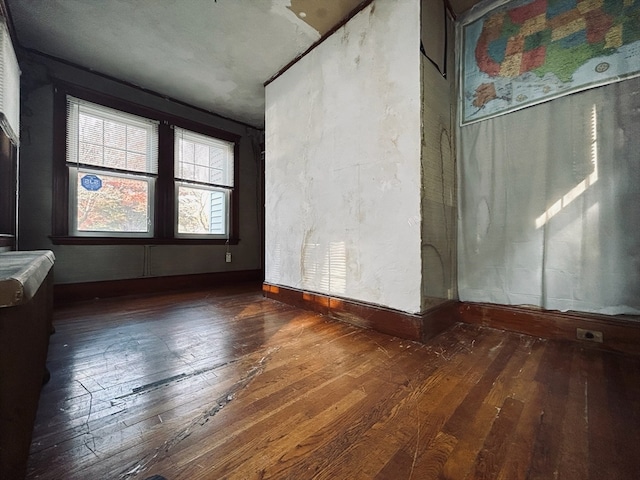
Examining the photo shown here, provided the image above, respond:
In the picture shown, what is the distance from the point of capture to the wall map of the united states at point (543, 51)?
1577 mm

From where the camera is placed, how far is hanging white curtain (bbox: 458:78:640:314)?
1.56 metres

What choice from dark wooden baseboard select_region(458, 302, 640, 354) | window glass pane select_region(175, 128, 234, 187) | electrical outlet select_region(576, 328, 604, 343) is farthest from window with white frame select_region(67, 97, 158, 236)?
electrical outlet select_region(576, 328, 604, 343)

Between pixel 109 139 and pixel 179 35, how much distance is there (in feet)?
5.11

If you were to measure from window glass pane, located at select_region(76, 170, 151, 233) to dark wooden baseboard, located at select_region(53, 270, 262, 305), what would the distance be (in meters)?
0.65

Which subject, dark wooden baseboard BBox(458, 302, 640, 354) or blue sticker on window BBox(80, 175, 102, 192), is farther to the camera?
blue sticker on window BBox(80, 175, 102, 192)

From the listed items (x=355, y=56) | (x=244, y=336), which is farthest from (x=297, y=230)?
(x=355, y=56)

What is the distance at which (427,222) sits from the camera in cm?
182

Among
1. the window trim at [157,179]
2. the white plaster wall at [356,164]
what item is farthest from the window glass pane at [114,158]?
the white plaster wall at [356,164]

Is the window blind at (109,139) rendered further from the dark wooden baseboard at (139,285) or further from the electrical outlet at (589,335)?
the electrical outlet at (589,335)

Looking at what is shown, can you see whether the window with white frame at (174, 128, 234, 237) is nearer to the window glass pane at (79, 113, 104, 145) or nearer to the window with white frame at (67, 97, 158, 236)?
the window with white frame at (67, 97, 158, 236)

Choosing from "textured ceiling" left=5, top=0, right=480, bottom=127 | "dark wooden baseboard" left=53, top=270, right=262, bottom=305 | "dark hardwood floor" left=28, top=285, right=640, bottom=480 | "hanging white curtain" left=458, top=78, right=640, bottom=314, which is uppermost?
"textured ceiling" left=5, top=0, right=480, bottom=127

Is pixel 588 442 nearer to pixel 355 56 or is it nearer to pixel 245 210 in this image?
pixel 355 56

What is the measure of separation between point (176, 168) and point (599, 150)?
4315mm

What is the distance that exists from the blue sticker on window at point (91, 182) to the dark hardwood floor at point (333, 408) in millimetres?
1968
